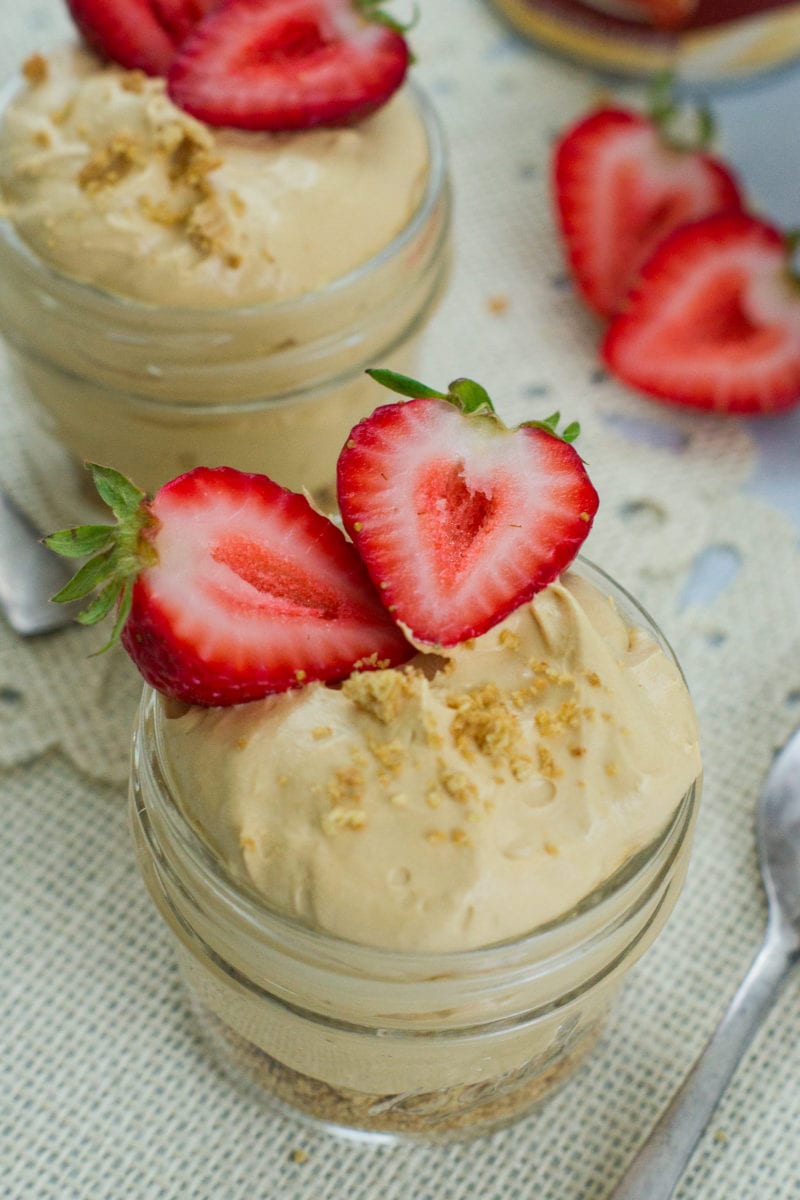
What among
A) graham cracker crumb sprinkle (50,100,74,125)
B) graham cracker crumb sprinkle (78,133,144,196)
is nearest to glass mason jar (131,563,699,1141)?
graham cracker crumb sprinkle (78,133,144,196)

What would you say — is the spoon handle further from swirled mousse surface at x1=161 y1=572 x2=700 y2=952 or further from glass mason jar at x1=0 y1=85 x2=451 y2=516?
glass mason jar at x1=0 y1=85 x2=451 y2=516

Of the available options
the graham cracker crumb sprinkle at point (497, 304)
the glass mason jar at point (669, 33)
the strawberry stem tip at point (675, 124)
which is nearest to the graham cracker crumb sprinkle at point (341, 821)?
the graham cracker crumb sprinkle at point (497, 304)

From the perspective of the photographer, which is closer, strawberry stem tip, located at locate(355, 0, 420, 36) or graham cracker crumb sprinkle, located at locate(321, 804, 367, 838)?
graham cracker crumb sprinkle, located at locate(321, 804, 367, 838)

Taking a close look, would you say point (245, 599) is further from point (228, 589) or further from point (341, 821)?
point (341, 821)

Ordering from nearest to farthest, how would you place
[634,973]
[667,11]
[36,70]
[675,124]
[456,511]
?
[456,511], [634,973], [36,70], [675,124], [667,11]

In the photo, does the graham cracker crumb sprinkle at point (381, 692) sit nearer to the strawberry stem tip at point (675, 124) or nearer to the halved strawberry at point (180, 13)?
the halved strawberry at point (180, 13)

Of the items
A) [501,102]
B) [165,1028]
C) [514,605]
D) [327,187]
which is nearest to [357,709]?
[514,605]

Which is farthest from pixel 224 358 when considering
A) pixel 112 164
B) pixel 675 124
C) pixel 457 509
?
pixel 675 124
